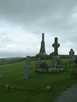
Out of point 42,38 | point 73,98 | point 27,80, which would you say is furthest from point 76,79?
point 42,38

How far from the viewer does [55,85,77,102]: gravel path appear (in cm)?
2434

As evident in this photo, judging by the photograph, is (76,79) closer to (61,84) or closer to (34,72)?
(61,84)

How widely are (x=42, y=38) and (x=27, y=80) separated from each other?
2464 centimetres

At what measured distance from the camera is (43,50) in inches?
2227

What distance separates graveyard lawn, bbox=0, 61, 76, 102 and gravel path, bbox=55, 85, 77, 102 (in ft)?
1.79

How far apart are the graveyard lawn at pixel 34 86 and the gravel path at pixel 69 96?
21.5 inches

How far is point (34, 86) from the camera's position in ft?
95.8

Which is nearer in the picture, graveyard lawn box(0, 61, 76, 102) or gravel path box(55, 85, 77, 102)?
gravel path box(55, 85, 77, 102)

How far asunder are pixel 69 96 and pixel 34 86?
15.6 ft

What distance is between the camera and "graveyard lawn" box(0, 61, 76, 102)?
25656 mm

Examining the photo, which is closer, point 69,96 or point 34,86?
point 69,96

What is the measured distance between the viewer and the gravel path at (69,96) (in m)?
24.3

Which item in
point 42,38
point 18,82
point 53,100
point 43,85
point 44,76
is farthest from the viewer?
point 42,38

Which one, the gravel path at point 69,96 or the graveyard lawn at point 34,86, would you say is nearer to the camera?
the gravel path at point 69,96
